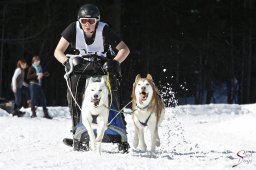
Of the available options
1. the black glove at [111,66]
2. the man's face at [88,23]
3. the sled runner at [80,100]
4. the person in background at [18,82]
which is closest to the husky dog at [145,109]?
the sled runner at [80,100]

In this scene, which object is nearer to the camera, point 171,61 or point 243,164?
point 243,164

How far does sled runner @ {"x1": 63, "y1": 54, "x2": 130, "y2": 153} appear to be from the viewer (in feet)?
24.1

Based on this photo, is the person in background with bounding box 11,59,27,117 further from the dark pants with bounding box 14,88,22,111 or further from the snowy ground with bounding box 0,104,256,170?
the snowy ground with bounding box 0,104,256,170

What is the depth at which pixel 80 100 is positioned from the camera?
7.75 meters

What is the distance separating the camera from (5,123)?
13.0 m

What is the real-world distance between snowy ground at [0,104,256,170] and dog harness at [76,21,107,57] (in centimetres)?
125

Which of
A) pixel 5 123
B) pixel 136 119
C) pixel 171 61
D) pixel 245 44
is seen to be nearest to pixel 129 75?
pixel 171 61

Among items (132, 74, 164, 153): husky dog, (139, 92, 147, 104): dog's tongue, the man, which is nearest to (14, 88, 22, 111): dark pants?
the man

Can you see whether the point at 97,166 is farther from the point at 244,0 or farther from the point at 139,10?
the point at 244,0

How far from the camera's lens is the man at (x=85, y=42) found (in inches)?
292

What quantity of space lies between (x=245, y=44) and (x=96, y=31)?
24054 millimetres

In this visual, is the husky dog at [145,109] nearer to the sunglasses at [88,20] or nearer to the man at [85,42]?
the man at [85,42]

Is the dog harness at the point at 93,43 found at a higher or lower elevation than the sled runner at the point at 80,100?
higher

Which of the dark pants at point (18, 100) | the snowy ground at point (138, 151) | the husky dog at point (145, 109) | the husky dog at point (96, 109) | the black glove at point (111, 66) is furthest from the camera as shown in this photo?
the dark pants at point (18, 100)
